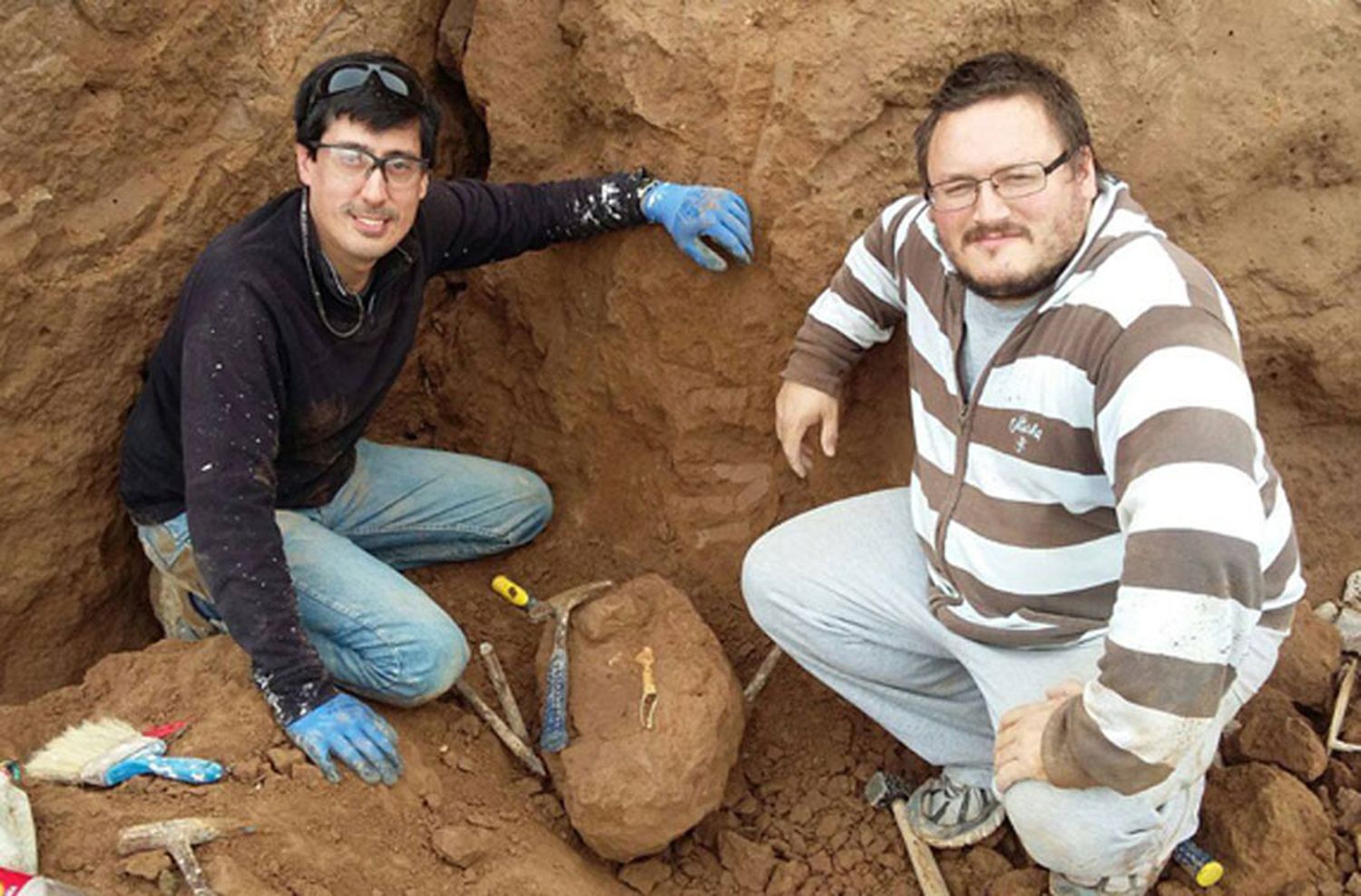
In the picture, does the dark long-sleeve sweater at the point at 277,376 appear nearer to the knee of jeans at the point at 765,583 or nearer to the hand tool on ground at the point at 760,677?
the knee of jeans at the point at 765,583

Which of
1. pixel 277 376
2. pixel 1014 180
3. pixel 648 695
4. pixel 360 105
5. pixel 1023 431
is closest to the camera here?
pixel 1014 180

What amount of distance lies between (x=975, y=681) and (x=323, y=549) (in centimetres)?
152

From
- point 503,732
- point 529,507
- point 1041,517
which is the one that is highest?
point 1041,517

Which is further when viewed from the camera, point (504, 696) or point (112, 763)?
point (504, 696)

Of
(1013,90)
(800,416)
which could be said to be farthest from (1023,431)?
(800,416)

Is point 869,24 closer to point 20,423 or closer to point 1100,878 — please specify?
point 1100,878

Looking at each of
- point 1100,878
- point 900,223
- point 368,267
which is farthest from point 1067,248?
point 368,267

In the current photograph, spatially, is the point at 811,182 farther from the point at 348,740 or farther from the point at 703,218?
the point at 348,740

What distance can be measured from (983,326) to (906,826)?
3.88 ft

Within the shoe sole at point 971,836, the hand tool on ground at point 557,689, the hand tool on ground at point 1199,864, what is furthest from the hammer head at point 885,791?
the hand tool on ground at point 557,689

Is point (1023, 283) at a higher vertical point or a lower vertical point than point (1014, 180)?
lower

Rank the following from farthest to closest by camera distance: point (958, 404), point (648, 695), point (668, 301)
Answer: point (668, 301), point (648, 695), point (958, 404)

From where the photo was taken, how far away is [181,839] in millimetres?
2355

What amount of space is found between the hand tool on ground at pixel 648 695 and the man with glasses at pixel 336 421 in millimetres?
436
